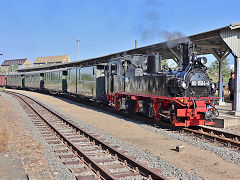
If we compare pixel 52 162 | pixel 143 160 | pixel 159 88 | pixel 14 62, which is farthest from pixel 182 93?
pixel 14 62

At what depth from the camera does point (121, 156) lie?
609cm

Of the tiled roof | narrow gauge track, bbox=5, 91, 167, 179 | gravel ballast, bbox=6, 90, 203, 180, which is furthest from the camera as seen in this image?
the tiled roof

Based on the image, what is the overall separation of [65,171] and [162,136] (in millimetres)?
4372

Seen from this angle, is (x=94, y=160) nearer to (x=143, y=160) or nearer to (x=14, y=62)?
(x=143, y=160)

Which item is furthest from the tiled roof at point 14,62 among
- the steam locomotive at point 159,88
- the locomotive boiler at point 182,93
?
the locomotive boiler at point 182,93

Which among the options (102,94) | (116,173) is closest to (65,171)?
(116,173)

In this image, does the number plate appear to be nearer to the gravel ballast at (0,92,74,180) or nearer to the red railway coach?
the gravel ballast at (0,92,74,180)

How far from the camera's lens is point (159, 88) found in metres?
9.88

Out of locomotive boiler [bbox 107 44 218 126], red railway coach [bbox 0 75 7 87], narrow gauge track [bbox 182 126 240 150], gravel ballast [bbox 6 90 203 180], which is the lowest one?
gravel ballast [bbox 6 90 203 180]

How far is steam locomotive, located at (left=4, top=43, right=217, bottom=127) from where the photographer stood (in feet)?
30.4

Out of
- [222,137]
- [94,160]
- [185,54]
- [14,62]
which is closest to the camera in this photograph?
[94,160]

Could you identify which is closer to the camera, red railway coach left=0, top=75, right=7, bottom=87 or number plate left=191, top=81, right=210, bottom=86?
number plate left=191, top=81, right=210, bottom=86

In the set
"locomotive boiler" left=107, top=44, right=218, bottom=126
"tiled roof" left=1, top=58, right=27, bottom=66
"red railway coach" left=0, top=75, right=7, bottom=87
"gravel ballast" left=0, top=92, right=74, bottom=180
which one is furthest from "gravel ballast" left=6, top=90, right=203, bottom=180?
"tiled roof" left=1, top=58, right=27, bottom=66

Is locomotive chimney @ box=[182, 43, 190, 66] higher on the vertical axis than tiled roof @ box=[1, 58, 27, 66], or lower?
lower
